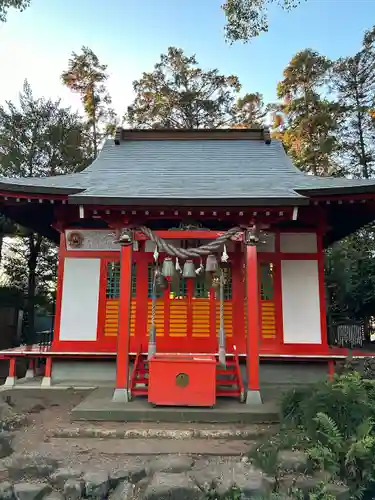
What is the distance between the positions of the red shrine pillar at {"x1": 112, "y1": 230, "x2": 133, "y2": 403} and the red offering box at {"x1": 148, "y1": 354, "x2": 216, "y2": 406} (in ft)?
1.62

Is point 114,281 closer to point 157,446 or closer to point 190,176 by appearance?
point 190,176

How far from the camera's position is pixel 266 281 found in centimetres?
725

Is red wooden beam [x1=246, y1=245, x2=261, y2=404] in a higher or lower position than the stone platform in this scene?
higher

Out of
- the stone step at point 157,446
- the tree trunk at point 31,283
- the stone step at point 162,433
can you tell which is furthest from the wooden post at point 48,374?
the tree trunk at point 31,283

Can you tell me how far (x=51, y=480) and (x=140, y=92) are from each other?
20.6 metres

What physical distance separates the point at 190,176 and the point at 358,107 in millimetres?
12430

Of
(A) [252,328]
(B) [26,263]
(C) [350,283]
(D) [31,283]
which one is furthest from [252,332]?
(B) [26,263]

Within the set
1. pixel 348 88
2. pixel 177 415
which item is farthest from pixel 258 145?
pixel 348 88

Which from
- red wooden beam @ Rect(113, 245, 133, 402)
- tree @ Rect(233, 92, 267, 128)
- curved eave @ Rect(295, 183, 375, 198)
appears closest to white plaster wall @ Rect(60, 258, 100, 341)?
red wooden beam @ Rect(113, 245, 133, 402)

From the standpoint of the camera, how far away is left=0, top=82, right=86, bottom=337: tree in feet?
42.4

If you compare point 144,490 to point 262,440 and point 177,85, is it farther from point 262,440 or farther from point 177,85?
point 177,85

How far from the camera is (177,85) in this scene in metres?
21.0

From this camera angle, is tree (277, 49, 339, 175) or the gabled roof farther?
tree (277, 49, 339, 175)

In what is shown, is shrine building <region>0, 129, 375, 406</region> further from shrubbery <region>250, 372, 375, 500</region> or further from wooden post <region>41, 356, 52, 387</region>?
shrubbery <region>250, 372, 375, 500</region>
